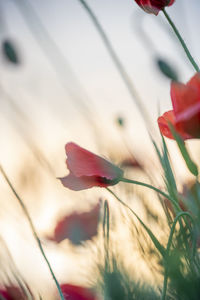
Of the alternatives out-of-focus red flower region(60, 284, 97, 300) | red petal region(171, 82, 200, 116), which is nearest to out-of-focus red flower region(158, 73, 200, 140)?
red petal region(171, 82, 200, 116)

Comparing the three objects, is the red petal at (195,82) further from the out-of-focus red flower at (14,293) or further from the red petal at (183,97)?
the out-of-focus red flower at (14,293)

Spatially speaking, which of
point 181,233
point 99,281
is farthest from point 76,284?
point 181,233

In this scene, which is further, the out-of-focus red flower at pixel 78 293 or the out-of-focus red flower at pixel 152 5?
the out-of-focus red flower at pixel 152 5

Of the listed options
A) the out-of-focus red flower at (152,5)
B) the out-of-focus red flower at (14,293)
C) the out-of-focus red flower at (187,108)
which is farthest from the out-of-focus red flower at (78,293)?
the out-of-focus red flower at (152,5)

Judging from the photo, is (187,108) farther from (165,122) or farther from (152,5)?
(152,5)

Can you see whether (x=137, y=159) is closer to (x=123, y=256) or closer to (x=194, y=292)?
(x=123, y=256)

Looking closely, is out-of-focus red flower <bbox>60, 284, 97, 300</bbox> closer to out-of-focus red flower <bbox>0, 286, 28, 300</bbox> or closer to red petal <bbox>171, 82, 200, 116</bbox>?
out-of-focus red flower <bbox>0, 286, 28, 300</bbox>
